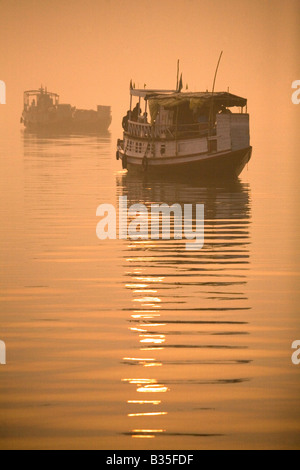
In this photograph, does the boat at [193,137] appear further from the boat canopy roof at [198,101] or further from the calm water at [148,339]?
the calm water at [148,339]

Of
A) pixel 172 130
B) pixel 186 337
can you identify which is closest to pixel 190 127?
pixel 172 130

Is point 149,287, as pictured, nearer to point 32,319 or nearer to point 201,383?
point 32,319

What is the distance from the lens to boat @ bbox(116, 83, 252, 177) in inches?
1962

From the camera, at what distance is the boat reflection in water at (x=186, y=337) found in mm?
10820

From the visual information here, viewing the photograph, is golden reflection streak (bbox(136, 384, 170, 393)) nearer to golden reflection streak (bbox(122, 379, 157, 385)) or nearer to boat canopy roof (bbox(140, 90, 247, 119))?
golden reflection streak (bbox(122, 379, 157, 385))

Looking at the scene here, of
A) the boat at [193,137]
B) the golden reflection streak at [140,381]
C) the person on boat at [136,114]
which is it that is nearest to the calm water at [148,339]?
the golden reflection streak at [140,381]

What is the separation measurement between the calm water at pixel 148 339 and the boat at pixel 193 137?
2212 cm

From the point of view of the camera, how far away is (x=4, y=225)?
92.7 ft

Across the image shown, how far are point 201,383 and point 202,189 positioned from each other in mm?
33130

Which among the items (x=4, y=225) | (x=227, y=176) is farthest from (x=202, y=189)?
(x=4, y=225)

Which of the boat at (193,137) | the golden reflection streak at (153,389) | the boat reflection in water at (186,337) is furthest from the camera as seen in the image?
the boat at (193,137)

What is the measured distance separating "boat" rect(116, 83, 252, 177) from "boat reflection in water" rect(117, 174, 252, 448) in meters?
24.0

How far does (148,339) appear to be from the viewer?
14.1 m

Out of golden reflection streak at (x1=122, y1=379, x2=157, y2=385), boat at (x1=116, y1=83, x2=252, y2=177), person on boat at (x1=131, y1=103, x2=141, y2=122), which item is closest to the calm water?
golden reflection streak at (x1=122, y1=379, x2=157, y2=385)
